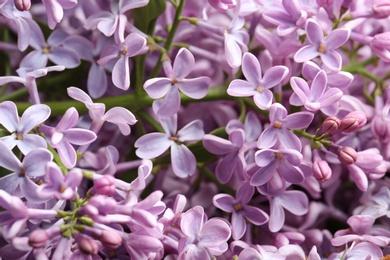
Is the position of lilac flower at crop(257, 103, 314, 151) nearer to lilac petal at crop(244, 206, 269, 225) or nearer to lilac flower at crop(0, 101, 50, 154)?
lilac petal at crop(244, 206, 269, 225)

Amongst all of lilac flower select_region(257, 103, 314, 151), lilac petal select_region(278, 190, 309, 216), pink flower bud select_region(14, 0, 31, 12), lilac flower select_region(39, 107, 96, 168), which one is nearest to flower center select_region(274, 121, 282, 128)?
lilac flower select_region(257, 103, 314, 151)

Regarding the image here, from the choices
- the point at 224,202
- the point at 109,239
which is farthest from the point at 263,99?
the point at 109,239

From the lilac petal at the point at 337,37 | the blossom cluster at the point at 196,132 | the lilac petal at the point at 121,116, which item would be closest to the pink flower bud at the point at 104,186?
the blossom cluster at the point at 196,132

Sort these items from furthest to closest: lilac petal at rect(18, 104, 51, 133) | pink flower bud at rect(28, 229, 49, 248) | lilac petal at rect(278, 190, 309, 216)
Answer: lilac petal at rect(278, 190, 309, 216) → lilac petal at rect(18, 104, 51, 133) → pink flower bud at rect(28, 229, 49, 248)

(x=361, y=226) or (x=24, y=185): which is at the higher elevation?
(x=24, y=185)

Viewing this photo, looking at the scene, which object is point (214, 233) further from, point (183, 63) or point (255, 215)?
point (183, 63)

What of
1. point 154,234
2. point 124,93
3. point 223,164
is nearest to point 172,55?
point 124,93

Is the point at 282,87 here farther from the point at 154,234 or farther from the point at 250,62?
the point at 154,234

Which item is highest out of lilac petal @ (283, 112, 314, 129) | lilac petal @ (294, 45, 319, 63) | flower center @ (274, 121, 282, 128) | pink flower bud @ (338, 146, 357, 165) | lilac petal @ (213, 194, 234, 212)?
lilac petal @ (294, 45, 319, 63)
